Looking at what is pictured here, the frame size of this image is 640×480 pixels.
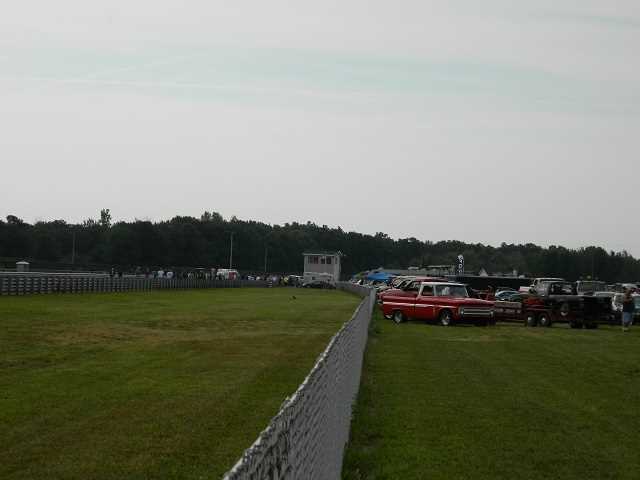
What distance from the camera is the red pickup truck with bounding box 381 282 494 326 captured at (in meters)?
39.4

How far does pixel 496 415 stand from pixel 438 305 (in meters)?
25.9

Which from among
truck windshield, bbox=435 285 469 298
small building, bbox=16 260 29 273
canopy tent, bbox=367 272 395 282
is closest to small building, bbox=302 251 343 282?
canopy tent, bbox=367 272 395 282

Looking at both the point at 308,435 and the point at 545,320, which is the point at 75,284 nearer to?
the point at 545,320

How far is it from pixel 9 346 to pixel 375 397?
9.72 meters

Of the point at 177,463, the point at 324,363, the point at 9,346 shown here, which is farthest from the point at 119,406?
the point at 9,346

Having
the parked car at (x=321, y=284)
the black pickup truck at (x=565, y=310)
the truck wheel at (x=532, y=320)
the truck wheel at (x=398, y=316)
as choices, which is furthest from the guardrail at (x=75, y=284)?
the parked car at (x=321, y=284)

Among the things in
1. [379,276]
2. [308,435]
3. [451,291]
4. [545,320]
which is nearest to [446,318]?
[451,291]

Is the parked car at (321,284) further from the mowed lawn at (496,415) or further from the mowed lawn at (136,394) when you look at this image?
the mowed lawn at (496,415)

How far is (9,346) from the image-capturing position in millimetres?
21828

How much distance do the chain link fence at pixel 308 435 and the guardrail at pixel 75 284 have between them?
4152cm

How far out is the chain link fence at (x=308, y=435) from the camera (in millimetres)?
3498

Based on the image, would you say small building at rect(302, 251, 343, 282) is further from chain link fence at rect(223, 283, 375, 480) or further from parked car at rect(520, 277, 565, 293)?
chain link fence at rect(223, 283, 375, 480)

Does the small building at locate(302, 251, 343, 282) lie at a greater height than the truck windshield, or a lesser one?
greater

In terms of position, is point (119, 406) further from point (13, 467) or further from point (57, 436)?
point (13, 467)
